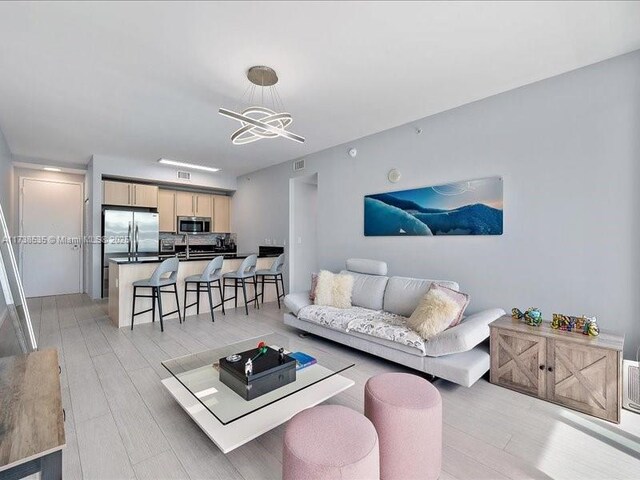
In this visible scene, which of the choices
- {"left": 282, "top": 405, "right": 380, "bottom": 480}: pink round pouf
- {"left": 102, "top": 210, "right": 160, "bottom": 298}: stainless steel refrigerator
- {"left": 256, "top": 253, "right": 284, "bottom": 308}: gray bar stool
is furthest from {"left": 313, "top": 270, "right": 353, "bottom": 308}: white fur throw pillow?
{"left": 102, "top": 210, "right": 160, "bottom": 298}: stainless steel refrigerator

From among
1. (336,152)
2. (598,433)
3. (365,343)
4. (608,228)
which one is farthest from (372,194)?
(598,433)

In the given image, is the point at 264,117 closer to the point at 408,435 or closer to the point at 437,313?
the point at 437,313

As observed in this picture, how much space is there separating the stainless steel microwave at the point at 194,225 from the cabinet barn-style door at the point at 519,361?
20.5 ft

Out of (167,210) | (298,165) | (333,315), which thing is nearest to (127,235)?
(167,210)

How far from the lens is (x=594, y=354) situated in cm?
209

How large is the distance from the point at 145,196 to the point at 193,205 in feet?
3.38

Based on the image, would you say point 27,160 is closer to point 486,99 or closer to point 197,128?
point 197,128

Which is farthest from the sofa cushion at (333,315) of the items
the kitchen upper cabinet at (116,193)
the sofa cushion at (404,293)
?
the kitchen upper cabinet at (116,193)

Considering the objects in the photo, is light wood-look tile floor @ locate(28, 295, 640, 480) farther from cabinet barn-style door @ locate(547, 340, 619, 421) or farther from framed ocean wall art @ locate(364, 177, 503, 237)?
framed ocean wall art @ locate(364, 177, 503, 237)

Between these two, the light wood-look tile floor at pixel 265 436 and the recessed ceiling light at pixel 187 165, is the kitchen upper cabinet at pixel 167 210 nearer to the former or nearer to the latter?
the recessed ceiling light at pixel 187 165

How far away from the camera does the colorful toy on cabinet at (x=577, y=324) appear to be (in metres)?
2.27

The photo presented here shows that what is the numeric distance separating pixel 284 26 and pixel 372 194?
8.42ft

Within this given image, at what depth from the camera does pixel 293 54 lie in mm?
2400

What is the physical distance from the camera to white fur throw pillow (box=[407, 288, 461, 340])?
2588mm
